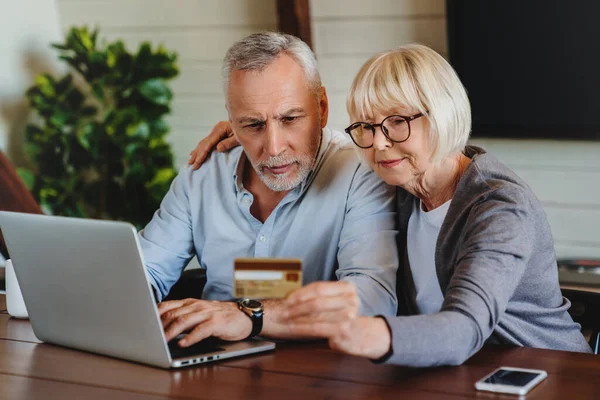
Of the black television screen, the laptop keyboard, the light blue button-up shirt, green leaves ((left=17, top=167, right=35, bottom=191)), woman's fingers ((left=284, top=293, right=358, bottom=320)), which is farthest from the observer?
green leaves ((left=17, top=167, right=35, bottom=191))

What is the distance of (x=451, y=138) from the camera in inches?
65.1

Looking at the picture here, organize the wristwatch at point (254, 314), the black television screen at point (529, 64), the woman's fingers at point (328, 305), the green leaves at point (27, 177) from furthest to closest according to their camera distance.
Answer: the green leaves at point (27, 177) → the black television screen at point (529, 64) → the wristwatch at point (254, 314) → the woman's fingers at point (328, 305)

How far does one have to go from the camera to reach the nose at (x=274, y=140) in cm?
189

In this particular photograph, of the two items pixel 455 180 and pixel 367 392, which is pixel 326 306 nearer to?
pixel 367 392

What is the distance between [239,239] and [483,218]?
0.72 metres

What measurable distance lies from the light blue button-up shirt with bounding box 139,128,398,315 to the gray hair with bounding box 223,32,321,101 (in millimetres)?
195

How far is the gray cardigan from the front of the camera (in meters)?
1.33

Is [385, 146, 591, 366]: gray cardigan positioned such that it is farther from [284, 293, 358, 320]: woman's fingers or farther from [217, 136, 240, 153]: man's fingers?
[217, 136, 240, 153]: man's fingers

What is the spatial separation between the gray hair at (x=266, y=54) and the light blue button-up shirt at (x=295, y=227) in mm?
195

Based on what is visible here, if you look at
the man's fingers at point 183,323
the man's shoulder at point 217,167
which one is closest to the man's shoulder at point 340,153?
the man's shoulder at point 217,167

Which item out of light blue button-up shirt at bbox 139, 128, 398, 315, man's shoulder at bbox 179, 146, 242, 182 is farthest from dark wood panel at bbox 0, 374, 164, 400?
man's shoulder at bbox 179, 146, 242, 182

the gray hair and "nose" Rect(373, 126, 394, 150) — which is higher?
the gray hair

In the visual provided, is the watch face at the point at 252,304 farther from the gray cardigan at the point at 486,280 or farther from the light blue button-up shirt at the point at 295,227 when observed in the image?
the gray cardigan at the point at 486,280

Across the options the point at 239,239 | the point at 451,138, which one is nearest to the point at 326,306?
the point at 451,138
